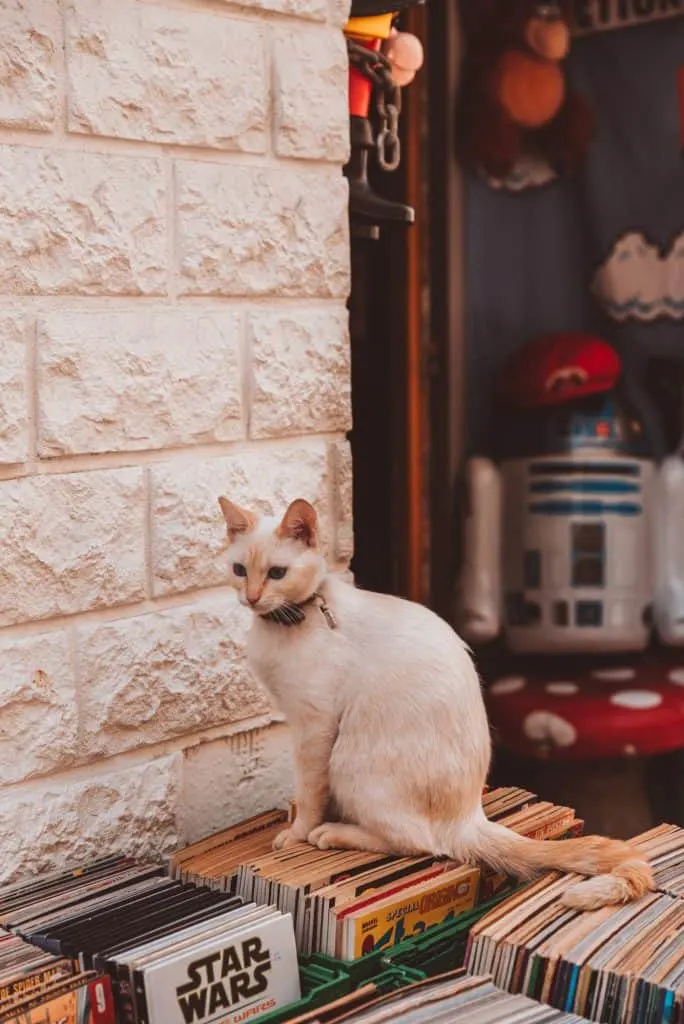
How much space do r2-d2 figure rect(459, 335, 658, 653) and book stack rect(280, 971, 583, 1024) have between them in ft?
5.36

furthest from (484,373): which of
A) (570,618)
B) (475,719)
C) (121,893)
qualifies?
(121,893)

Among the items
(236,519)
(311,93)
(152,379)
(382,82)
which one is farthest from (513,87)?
(236,519)

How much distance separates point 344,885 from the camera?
133 centimetres

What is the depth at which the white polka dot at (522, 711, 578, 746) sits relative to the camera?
255 centimetres

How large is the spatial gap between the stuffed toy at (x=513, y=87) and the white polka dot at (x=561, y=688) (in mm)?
1173

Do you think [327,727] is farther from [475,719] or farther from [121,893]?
[121,893]

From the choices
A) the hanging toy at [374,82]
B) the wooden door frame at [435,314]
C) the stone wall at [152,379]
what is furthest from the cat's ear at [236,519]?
the wooden door frame at [435,314]

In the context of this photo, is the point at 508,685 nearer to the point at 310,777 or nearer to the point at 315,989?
the point at 310,777

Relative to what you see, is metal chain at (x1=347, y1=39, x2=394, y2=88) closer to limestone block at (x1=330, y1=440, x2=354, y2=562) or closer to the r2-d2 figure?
limestone block at (x1=330, y1=440, x2=354, y2=562)

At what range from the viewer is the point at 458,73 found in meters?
2.84

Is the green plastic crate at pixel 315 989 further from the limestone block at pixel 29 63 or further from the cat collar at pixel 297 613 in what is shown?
the limestone block at pixel 29 63

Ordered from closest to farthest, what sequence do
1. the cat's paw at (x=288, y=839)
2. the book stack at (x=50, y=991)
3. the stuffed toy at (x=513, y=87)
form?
the book stack at (x=50, y=991) → the cat's paw at (x=288, y=839) → the stuffed toy at (x=513, y=87)

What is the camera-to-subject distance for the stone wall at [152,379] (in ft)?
4.51

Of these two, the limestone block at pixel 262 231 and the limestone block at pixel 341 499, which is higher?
the limestone block at pixel 262 231
